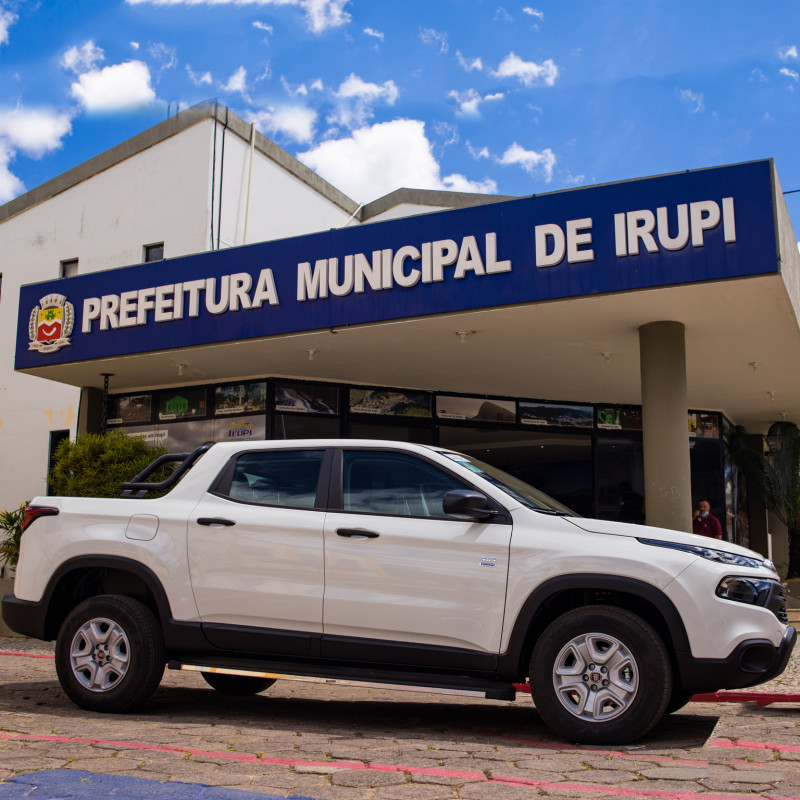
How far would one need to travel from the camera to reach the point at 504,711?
261 inches

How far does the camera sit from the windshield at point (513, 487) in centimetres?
558

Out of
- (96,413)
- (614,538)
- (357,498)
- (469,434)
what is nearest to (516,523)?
(614,538)

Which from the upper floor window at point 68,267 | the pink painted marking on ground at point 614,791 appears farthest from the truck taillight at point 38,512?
the upper floor window at point 68,267

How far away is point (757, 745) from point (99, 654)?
4164 mm

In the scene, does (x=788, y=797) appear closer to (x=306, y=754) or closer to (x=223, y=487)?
(x=306, y=754)

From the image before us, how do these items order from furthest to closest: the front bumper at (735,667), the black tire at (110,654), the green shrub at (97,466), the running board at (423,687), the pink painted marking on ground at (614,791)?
the green shrub at (97,466) → the black tire at (110,654) → the running board at (423,687) → the front bumper at (735,667) → the pink painted marking on ground at (614,791)

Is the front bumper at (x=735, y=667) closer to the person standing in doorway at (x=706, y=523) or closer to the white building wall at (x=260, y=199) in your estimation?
the person standing in doorway at (x=706, y=523)

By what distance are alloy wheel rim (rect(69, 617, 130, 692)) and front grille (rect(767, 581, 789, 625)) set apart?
13.2ft

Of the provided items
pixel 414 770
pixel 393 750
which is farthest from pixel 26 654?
pixel 414 770

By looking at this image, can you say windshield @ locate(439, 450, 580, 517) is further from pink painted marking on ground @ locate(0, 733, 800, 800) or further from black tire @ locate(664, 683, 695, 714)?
pink painted marking on ground @ locate(0, 733, 800, 800)

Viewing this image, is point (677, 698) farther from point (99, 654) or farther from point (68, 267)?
point (68, 267)

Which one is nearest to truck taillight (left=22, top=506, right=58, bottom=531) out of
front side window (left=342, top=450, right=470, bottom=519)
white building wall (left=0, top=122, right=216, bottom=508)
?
front side window (left=342, top=450, right=470, bottom=519)

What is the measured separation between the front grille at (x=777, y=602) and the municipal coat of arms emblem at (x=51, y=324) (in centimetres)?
1146

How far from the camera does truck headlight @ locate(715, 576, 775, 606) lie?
4914mm
